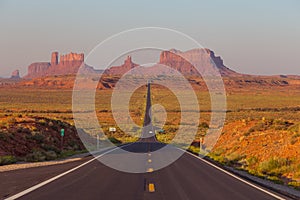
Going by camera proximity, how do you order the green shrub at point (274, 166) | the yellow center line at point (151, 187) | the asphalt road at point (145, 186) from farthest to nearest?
the green shrub at point (274, 166) → the yellow center line at point (151, 187) → the asphalt road at point (145, 186)

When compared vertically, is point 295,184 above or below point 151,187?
below

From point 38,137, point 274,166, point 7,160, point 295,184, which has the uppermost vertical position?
point 38,137

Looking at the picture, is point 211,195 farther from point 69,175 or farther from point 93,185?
point 69,175

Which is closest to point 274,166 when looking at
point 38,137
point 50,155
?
point 50,155

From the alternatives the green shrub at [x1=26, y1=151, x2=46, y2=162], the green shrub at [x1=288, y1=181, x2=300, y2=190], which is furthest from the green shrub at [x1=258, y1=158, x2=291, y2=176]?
the green shrub at [x1=26, y1=151, x2=46, y2=162]

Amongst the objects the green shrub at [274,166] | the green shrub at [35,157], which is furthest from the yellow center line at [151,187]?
the green shrub at [35,157]

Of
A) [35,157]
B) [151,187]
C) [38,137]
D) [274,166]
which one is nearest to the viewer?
[151,187]

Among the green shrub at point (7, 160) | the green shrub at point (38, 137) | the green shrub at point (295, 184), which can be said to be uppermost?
the green shrub at point (38, 137)

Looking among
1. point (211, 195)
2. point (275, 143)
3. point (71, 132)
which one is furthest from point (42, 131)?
point (211, 195)

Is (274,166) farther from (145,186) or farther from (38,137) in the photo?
(38,137)

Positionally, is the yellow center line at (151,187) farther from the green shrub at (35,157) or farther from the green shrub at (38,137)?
the green shrub at (38,137)

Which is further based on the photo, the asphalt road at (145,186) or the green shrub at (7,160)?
the green shrub at (7,160)
